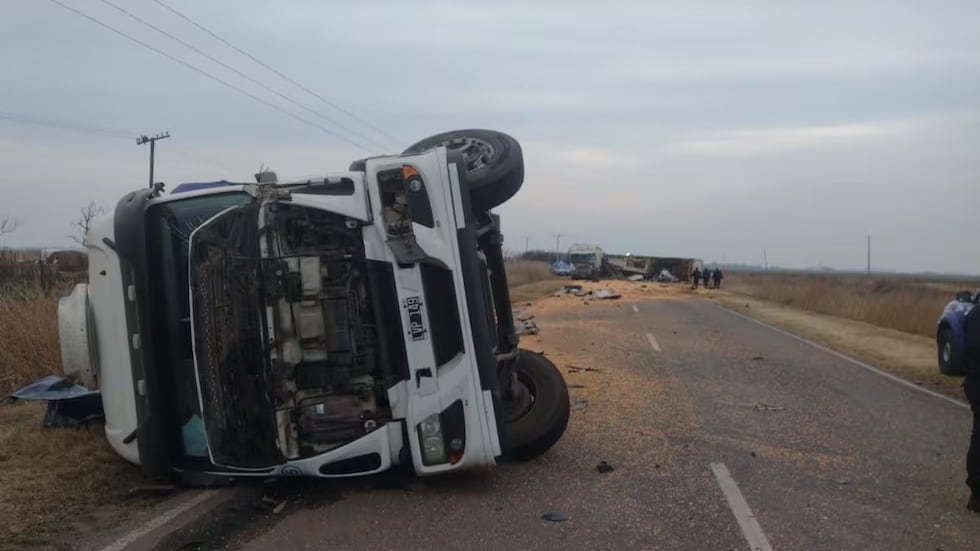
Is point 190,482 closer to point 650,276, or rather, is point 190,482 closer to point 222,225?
point 222,225

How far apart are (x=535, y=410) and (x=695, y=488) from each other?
4.80 feet

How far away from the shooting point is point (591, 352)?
16.0 m

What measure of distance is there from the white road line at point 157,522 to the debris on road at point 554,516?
240 cm

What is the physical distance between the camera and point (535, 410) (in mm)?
7305

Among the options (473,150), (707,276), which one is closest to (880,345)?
(473,150)

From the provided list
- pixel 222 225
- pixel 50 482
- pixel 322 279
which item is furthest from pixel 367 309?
pixel 50 482

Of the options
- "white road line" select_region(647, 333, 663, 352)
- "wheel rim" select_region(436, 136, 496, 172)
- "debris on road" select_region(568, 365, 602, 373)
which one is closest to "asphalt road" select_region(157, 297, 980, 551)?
"debris on road" select_region(568, 365, 602, 373)

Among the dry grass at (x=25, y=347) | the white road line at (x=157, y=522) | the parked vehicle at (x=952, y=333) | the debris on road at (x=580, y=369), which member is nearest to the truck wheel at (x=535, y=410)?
the white road line at (x=157, y=522)

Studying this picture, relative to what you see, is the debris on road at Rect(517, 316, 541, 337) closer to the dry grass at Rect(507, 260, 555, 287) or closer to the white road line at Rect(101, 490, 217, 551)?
the white road line at Rect(101, 490, 217, 551)

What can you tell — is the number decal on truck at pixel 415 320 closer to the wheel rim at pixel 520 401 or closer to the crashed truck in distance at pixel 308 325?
the crashed truck in distance at pixel 308 325

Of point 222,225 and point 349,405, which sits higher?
point 222,225

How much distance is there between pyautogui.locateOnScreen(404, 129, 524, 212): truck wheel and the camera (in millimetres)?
6797

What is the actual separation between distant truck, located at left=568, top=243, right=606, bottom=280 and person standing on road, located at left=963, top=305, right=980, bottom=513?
66.1 metres

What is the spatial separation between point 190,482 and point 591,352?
33.4ft
